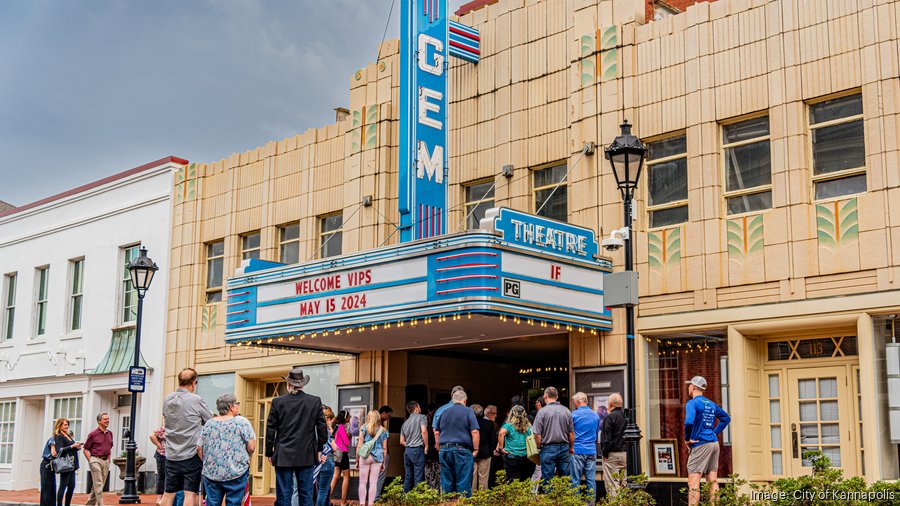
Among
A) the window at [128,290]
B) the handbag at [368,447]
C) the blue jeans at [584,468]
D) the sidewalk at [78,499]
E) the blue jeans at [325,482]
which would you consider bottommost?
the sidewalk at [78,499]

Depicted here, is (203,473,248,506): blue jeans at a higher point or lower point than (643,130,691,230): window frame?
lower

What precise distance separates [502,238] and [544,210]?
12.4ft

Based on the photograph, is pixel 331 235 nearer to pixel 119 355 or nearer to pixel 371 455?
pixel 371 455

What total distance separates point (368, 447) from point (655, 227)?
236 inches

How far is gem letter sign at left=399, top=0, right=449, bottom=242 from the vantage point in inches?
754

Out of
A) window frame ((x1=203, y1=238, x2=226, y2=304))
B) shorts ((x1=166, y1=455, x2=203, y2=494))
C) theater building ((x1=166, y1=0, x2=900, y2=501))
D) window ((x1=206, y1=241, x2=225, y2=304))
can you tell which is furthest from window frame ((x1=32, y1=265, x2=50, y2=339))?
shorts ((x1=166, y1=455, x2=203, y2=494))

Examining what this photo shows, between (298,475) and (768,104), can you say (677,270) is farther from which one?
(298,475)

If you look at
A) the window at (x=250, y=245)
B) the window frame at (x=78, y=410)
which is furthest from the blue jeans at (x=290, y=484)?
the window frame at (x=78, y=410)

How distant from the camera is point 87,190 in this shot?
30.2m

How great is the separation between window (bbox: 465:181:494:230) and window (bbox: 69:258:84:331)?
1410cm

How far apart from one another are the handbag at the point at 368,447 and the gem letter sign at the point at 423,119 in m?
3.61

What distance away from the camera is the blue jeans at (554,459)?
15.2 m

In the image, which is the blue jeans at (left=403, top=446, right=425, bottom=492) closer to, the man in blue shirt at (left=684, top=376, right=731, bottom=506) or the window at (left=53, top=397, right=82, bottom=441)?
the man in blue shirt at (left=684, top=376, right=731, bottom=506)

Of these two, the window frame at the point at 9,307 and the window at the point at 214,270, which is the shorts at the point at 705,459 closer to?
the window at the point at 214,270
